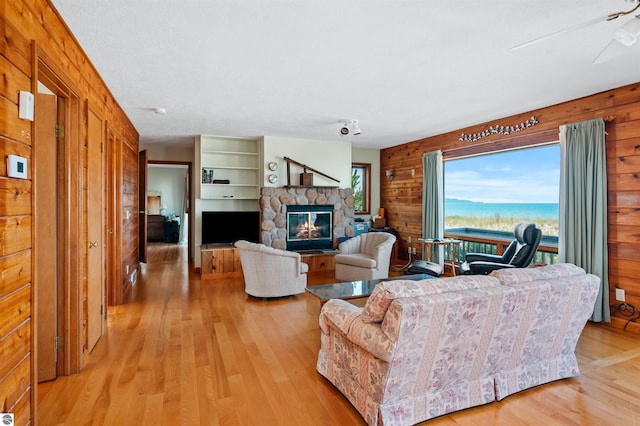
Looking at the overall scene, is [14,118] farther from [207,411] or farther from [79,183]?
[207,411]

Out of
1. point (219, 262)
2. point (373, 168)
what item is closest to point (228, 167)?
point (219, 262)

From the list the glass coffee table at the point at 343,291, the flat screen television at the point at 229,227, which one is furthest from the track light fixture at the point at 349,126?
the flat screen television at the point at 229,227

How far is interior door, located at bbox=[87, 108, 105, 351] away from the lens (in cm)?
283

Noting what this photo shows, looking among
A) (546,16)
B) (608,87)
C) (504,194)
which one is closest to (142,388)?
(546,16)

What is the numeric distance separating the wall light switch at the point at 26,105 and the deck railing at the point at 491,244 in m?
5.42

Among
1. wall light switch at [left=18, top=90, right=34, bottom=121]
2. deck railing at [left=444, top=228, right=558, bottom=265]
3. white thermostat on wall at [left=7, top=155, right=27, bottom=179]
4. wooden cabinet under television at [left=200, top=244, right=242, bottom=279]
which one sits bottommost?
wooden cabinet under television at [left=200, top=244, right=242, bottom=279]

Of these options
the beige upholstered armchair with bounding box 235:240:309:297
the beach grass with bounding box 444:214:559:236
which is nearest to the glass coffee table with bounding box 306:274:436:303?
the beige upholstered armchair with bounding box 235:240:309:297

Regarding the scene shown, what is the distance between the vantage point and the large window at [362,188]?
7730 millimetres

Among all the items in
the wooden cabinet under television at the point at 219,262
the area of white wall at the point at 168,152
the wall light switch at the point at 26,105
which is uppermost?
the area of white wall at the point at 168,152

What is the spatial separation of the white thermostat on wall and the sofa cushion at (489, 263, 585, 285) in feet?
8.90

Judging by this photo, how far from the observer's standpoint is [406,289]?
1852mm

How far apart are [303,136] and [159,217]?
22.1 ft

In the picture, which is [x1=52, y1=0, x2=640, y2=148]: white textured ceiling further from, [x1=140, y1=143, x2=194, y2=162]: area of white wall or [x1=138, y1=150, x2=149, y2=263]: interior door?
[x1=140, y1=143, x2=194, y2=162]: area of white wall

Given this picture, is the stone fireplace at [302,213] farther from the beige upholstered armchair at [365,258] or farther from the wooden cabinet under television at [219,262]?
the beige upholstered armchair at [365,258]
